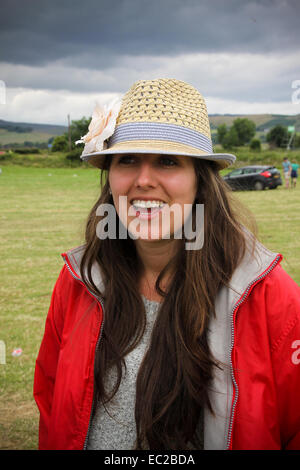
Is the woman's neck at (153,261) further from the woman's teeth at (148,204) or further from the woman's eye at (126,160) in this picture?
the woman's eye at (126,160)

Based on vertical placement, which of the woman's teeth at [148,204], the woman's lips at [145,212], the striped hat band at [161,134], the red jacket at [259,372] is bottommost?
the red jacket at [259,372]

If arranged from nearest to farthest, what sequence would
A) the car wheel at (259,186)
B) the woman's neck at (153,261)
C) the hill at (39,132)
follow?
1. the woman's neck at (153,261)
2. the car wheel at (259,186)
3. the hill at (39,132)

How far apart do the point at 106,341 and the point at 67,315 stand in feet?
0.66

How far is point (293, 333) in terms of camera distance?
1528mm

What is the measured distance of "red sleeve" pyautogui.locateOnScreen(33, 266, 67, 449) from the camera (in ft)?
6.39

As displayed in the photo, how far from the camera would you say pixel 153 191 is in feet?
5.49

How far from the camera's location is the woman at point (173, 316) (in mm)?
1547

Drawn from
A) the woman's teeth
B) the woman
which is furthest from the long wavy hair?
the woman's teeth

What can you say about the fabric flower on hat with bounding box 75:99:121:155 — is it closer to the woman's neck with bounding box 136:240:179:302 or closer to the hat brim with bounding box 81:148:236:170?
the hat brim with bounding box 81:148:236:170

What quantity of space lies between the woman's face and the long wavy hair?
12 cm

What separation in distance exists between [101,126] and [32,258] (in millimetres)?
7169

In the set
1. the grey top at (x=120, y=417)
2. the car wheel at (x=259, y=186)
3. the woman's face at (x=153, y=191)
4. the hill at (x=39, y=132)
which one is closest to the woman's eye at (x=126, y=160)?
the woman's face at (x=153, y=191)

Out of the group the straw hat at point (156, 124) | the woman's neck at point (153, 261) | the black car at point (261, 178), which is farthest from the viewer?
the black car at point (261, 178)

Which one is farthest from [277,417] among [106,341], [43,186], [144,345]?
[43,186]
